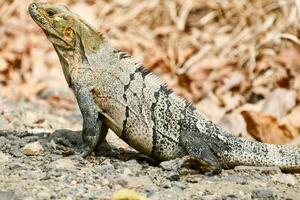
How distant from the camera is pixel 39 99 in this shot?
Answer: 9.55 m

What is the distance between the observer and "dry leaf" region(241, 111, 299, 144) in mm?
6867

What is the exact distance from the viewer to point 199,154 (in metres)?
5.35

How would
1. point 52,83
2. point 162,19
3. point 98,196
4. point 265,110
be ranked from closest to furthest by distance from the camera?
point 98,196 → point 265,110 → point 52,83 → point 162,19

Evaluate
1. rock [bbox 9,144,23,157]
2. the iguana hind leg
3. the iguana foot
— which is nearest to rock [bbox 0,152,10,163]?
rock [bbox 9,144,23,157]

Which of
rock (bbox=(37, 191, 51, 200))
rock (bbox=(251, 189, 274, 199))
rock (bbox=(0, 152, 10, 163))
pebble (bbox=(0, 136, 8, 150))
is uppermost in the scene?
rock (bbox=(251, 189, 274, 199))

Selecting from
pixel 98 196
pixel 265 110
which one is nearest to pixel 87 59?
pixel 98 196

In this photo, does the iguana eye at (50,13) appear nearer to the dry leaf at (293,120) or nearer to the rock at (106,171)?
the rock at (106,171)

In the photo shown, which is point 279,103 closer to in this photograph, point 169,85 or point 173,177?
point 169,85

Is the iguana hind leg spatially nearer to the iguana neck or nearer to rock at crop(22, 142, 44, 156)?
the iguana neck

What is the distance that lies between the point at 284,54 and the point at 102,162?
5.22 meters

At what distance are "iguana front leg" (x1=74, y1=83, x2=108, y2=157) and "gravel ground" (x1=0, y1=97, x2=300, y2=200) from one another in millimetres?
99

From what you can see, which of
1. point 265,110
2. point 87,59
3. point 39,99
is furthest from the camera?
point 39,99

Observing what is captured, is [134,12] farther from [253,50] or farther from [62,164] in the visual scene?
[62,164]

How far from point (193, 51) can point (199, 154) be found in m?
5.70
